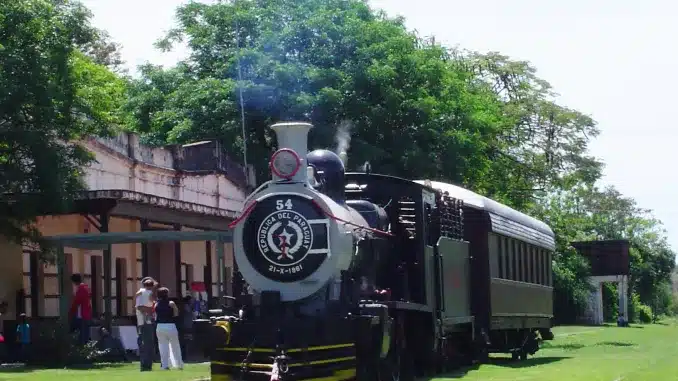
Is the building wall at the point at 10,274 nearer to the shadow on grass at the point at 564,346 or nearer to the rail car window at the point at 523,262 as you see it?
the rail car window at the point at 523,262

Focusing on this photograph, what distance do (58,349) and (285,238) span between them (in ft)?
32.4

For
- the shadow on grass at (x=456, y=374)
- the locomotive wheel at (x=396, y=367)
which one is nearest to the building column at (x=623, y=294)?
the shadow on grass at (x=456, y=374)

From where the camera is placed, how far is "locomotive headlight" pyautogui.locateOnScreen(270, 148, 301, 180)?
49.0ft

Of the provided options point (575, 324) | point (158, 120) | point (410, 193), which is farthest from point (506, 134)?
point (410, 193)

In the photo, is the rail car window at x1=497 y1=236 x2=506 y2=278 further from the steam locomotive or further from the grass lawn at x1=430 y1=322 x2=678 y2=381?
the steam locomotive

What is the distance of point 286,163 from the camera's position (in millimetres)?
14977

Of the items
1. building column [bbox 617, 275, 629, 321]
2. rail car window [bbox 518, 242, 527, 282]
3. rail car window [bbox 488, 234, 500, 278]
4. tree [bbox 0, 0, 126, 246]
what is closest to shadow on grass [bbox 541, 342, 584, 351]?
rail car window [bbox 518, 242, 527, 282]

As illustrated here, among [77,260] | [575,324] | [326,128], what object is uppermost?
[326,128]

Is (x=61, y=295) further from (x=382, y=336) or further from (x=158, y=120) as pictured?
(x=158, y=120)

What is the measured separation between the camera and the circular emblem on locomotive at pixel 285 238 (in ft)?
48.5

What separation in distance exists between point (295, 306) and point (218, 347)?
1036 mm

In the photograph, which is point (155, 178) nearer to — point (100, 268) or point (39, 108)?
point (100, 268)

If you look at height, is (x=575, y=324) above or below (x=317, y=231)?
below

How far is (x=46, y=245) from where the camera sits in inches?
933
